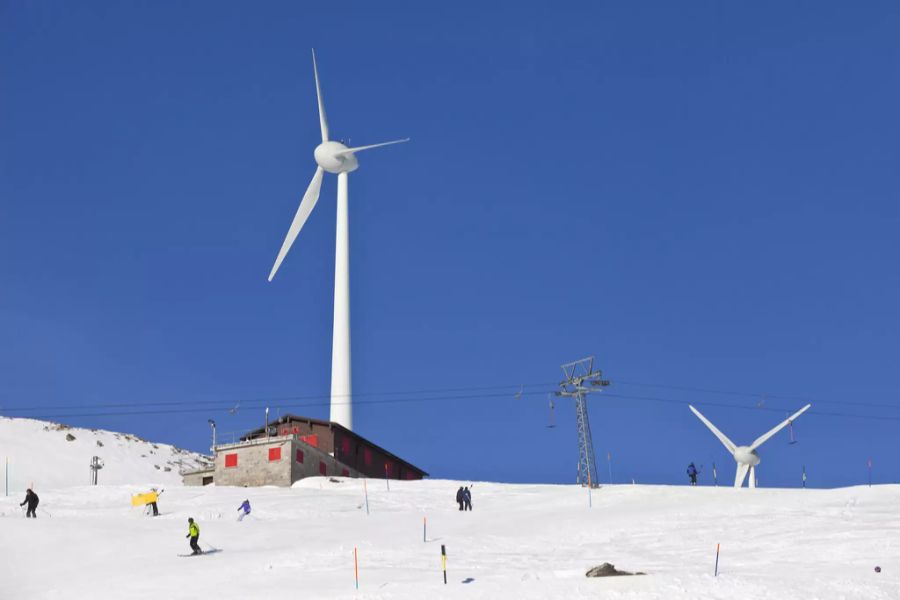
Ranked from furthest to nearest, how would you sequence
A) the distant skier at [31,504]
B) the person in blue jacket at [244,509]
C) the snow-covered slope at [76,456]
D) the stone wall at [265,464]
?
1. the snow-covered slope at [76,456]
2. the stone wall at [265,464]
3. the person in blue jacket at [244,509]
4. the distant skier at [31,504]

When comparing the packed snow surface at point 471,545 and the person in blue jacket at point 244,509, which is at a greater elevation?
the person in blue jacket at point 244,509

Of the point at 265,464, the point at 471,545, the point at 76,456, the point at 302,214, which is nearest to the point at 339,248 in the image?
the point at 302,214

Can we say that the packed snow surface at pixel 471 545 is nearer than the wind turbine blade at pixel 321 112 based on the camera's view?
Yes

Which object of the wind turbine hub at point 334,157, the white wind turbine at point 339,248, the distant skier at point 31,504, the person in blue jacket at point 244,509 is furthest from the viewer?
the wind turbine hub at point 334,157

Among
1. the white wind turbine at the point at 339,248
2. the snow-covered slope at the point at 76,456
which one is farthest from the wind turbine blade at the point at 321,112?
the snow-covered slope at the point at 76,456

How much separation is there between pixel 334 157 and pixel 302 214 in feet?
24.3

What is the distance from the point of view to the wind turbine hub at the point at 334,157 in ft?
346

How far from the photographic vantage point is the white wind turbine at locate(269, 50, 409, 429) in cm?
9419

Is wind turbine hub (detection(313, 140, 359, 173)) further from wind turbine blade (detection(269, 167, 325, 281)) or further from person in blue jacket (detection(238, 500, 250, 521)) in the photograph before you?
person in blue jacket (detection(238, 500, 250, 521))

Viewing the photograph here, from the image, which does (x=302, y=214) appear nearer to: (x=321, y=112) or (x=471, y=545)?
(x=321, y=112)

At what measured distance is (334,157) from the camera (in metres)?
105

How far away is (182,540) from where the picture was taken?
43844 mm

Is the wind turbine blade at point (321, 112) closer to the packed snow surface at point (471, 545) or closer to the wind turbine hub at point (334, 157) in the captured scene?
the wind turbine hub at point (334, 157)

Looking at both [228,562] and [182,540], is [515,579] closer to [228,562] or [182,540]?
[228,562]
